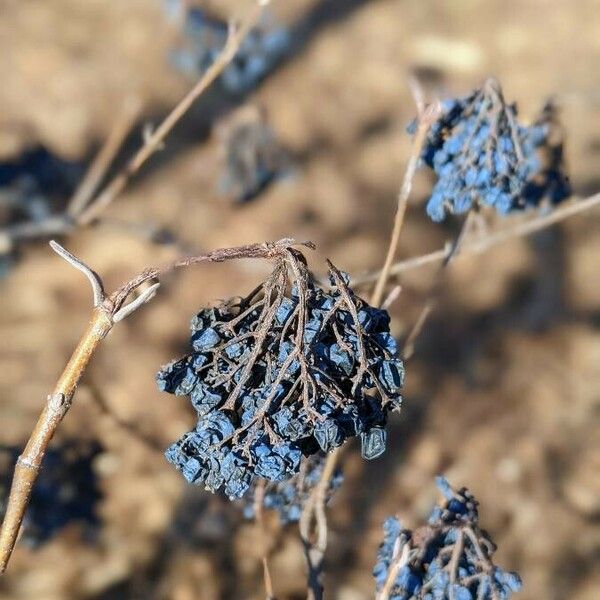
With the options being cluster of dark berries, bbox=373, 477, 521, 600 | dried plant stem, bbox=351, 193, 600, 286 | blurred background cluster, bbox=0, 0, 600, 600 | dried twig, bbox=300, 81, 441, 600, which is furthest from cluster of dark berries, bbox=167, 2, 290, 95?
cluster of dark berries, bbox=373, 477, 521, 600

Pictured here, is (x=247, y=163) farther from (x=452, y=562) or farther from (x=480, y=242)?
(x=452, y=562)

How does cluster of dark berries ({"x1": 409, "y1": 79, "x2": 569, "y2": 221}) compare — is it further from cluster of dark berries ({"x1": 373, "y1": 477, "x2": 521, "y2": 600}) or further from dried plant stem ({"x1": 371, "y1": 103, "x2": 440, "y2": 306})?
cluster of dark berries ({"x1": 373, "y1": 477, "x2": 521, "y2": 600})

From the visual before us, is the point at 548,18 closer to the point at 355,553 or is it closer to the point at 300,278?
the point at 355,553

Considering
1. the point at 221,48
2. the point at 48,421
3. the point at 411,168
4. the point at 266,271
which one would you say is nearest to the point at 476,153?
the point at 411,168

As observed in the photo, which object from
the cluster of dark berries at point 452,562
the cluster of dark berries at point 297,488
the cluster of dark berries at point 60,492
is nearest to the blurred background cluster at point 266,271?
the cluster of dark berries at point 60,492

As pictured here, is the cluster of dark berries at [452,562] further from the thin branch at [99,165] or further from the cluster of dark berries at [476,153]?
the thin branch at [99,165]

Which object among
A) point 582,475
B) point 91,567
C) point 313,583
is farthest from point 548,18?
point 313,583
